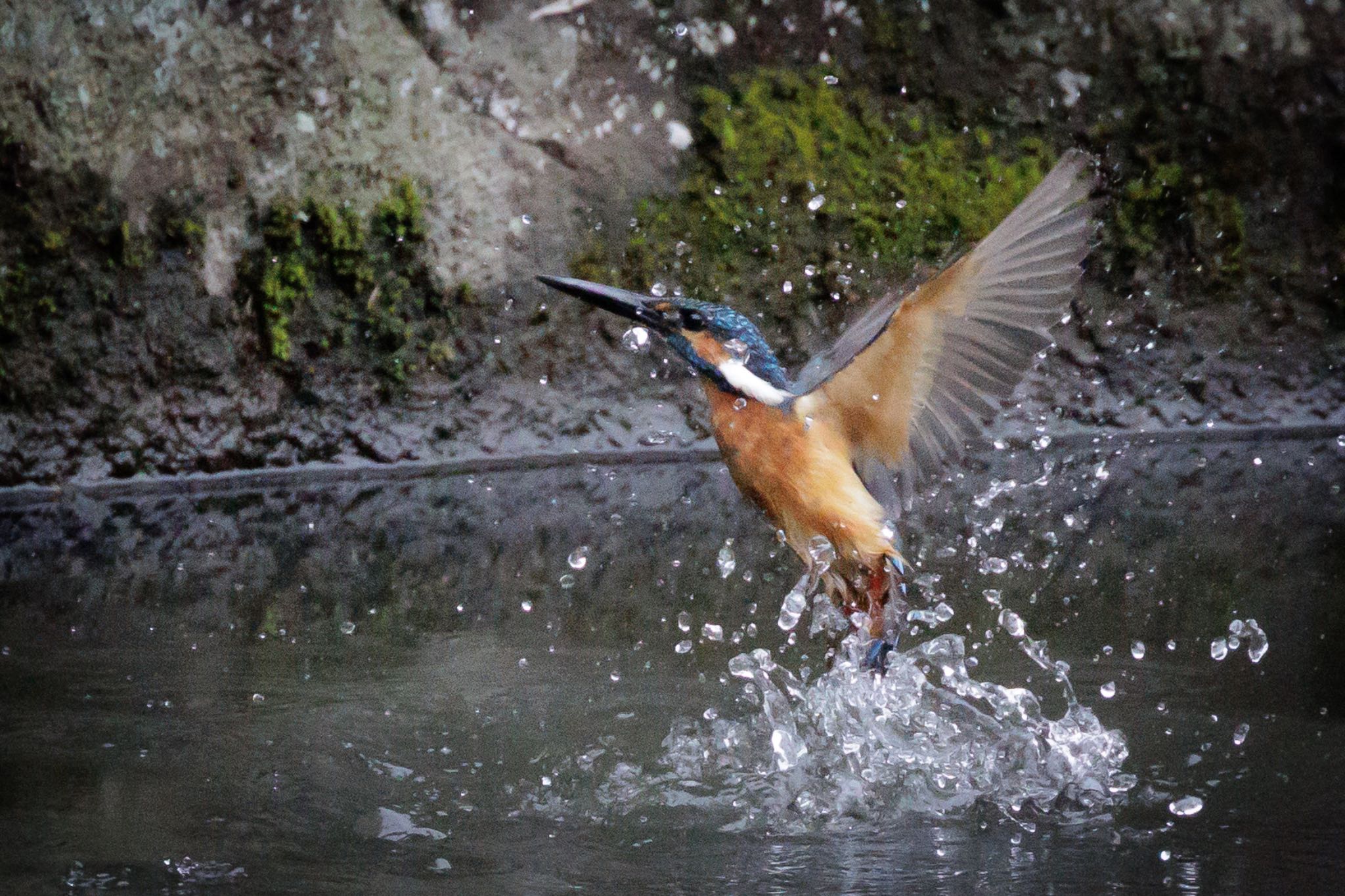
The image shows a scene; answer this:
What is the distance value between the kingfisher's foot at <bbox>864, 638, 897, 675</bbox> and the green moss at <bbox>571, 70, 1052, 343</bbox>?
274 centimetres

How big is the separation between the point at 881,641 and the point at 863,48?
3324 mm

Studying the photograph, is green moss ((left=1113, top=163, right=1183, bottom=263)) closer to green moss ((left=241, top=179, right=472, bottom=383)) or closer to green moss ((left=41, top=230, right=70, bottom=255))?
green moss ((left=241, top=179, right=472, bottom=383))

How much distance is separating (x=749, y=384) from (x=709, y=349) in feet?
0.36

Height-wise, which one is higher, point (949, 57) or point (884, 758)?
point (949, 57)

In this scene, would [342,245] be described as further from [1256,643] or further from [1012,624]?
[1256,643]

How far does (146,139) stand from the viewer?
522cm

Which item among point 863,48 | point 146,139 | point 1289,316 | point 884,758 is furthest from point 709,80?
point 884,758

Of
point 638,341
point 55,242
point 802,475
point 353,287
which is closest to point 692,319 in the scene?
point 802,475

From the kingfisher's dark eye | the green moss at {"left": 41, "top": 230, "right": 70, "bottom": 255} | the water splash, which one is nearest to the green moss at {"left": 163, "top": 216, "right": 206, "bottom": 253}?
the green moss at {"left": 41, "top": 230, "right": 70, "bottom": 255}

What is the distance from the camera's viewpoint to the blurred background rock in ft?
16.9

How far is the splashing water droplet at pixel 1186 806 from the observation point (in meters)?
2.43

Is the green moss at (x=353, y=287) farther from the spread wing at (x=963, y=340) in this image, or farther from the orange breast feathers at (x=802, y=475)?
the spread wing at (x=963, y=340)

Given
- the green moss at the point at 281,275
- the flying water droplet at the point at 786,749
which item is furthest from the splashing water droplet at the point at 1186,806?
the green moss at the point at 281,275

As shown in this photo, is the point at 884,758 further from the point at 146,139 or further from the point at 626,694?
the point at 146,139
